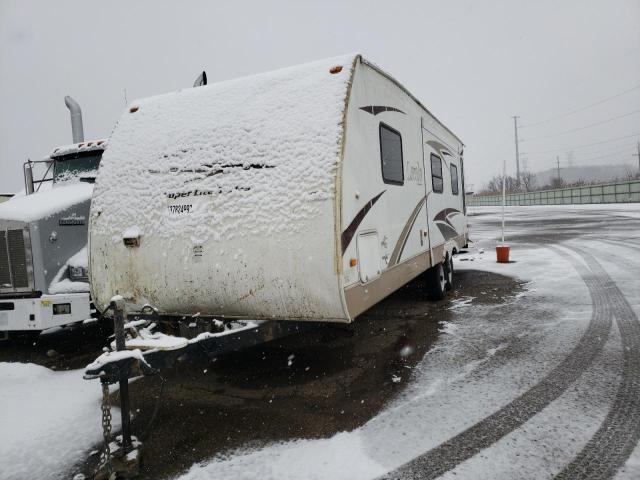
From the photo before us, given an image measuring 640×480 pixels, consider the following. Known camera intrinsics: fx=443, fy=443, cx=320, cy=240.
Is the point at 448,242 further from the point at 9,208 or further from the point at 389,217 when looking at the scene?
the point at 9,208

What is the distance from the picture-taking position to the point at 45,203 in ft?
20.9

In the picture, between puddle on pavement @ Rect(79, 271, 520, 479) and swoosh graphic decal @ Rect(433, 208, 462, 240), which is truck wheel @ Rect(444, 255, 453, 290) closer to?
swoosh graphic decal @ Rect(433, 208, 462, 240)

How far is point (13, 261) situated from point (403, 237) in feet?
16.6

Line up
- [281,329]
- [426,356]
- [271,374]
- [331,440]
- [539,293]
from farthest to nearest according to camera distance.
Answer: [539,293] < [426,356] < [271,374] < [281,329] < [331,440]

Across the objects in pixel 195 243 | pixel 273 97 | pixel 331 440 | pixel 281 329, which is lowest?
pixel 331 440

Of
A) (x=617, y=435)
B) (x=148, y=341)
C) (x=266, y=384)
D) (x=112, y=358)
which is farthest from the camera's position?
(x=266, y=384)

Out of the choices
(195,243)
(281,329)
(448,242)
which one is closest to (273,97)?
(195,243)

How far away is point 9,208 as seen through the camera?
20.4 feet

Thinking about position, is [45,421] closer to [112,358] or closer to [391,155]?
[112,358]

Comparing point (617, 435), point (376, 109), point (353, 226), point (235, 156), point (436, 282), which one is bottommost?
point (617, 435)

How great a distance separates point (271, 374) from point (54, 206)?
13.1 ft

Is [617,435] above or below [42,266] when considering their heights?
below

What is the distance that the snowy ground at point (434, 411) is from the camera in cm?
306

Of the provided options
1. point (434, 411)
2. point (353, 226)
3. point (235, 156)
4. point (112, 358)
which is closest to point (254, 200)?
point (235, 156)
